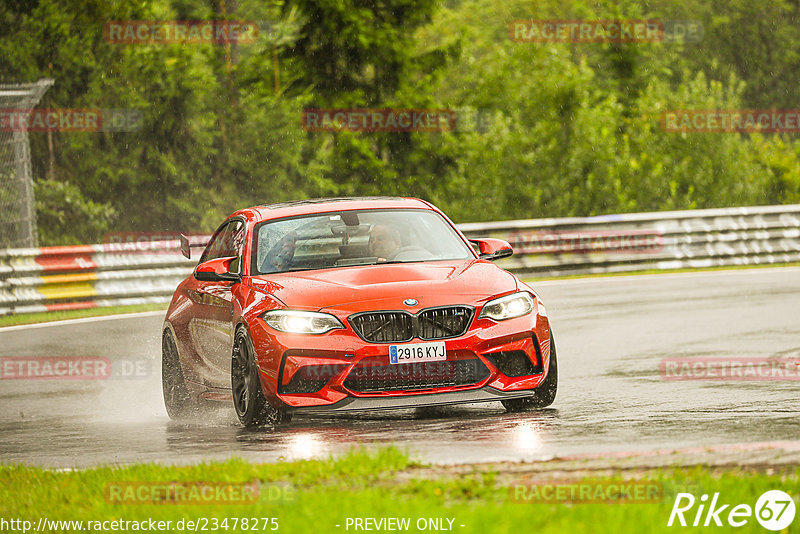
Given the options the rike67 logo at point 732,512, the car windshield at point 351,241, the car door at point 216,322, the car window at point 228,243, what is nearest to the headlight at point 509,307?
the car windshield at point 351,241

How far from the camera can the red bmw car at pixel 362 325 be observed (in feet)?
29.9

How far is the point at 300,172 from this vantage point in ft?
110

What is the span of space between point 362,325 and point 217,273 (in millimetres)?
1580

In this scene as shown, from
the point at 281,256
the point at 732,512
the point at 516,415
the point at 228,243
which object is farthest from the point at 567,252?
the point at 732,512

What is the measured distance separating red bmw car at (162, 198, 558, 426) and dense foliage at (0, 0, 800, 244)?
799 inches

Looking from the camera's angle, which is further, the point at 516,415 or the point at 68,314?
the point at 68,314

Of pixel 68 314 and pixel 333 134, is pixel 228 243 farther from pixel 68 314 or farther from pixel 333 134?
pixel 333 134

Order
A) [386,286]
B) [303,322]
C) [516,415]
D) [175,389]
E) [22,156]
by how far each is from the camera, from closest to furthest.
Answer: [303,322], [386,286], [516,415], [175,389], [22,156]

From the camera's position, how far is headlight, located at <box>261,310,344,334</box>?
9172mm

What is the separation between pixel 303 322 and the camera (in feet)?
30.2

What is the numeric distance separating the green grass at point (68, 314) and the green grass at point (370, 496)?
12189mm

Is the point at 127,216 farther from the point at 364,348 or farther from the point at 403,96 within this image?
the point at 364,348

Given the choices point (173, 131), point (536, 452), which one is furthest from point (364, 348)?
point (173, 131)

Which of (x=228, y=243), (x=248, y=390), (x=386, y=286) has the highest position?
(x=386, y=286)
